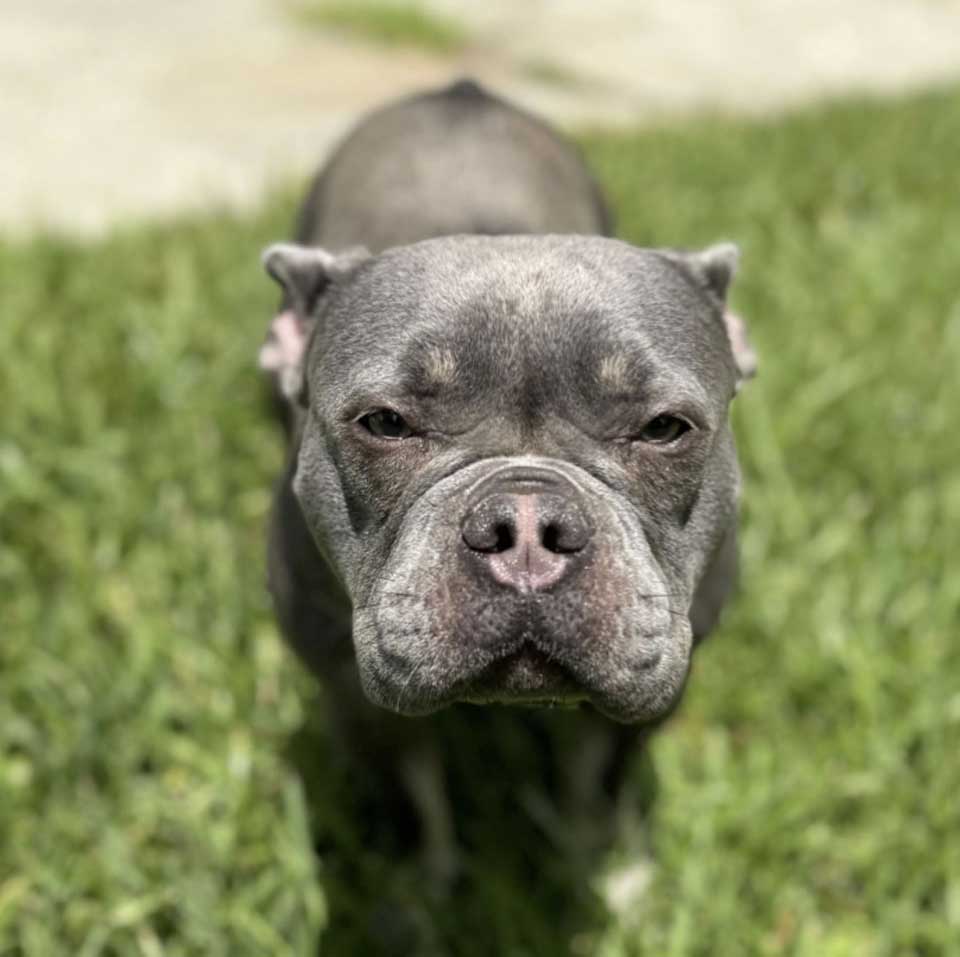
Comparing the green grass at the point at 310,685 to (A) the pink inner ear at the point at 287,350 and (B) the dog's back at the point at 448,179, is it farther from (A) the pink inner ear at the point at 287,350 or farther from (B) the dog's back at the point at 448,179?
(A) the pink inner ear at the point at 287,350

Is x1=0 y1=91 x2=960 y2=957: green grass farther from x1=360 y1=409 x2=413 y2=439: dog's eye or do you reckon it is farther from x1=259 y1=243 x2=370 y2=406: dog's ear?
x1=360 y1=409 x2=413 y2=439: dog's eye

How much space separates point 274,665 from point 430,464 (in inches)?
63.9

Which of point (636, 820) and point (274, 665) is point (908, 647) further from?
point (274, 665)

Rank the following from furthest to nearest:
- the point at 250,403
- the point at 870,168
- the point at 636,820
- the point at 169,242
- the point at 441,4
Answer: the point at 441,4, the point at 870,168, the point at 169,242, the point at 250,403, the point at 636,820

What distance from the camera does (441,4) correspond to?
32.4 ft

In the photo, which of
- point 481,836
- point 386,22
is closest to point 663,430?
point 481,836

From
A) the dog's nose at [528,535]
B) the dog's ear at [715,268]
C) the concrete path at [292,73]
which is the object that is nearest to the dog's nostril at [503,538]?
the dog's nose at [528,535]

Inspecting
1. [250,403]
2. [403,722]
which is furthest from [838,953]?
[250,403]

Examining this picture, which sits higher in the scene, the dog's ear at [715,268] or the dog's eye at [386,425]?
the dog's ear at [715,268]

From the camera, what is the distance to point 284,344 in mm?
3457

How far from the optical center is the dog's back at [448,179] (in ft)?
13.7

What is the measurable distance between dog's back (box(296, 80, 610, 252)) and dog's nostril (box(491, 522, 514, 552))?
5.47 ft

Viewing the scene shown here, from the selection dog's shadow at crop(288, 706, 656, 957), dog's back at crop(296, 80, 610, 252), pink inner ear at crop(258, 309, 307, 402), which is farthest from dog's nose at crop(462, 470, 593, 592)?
dog's back at crop(296, 80, 610, 252)

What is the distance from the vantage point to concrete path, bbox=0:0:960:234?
7.17 m
